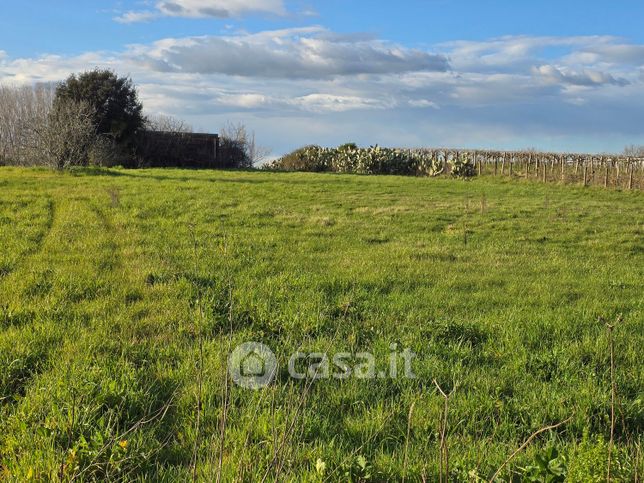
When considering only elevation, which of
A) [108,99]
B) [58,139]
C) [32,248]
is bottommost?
[32,248]

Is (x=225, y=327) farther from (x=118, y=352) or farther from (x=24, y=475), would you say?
(x=24, y=475)

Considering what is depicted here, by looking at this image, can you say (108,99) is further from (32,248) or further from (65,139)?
(32,248)

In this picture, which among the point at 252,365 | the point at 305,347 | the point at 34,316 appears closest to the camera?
the point at 252,365

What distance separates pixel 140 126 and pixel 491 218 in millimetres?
28858

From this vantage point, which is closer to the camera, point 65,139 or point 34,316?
point 34,316

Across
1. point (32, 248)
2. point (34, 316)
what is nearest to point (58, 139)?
point (32, 248)

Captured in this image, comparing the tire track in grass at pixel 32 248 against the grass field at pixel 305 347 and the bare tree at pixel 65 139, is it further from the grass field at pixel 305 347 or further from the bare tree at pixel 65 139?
the bare tree at pixel 65 139

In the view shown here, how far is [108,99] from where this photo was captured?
36.3m

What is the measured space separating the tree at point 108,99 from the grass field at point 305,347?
2561cm

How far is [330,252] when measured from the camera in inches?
398

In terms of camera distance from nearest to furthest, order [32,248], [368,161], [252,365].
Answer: [252,365] < [32,248] < [368,161]

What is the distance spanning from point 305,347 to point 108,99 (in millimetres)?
35324

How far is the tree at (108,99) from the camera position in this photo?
35.9 metres

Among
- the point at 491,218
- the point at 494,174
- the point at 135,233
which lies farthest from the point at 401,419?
the point at 494,174
